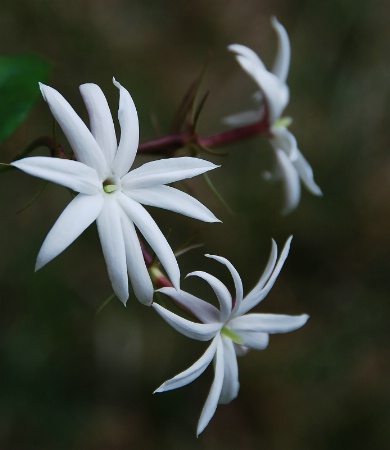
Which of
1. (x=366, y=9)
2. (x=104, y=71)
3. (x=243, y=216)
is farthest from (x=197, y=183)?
(x=366, y=9)

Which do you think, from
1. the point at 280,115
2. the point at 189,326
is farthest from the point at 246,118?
the point at 189,326

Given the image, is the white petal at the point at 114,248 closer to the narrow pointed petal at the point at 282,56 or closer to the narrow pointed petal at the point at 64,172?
the narrow pointed petal at the point at 64,172

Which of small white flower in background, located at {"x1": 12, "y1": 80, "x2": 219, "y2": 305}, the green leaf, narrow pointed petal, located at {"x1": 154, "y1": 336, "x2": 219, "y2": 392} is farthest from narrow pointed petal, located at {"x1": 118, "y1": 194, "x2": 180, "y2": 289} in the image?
the green leaf

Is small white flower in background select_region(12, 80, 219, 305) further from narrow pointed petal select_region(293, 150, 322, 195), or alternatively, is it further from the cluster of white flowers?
narrow pointed petal select_region(293, 150, 322, 195)

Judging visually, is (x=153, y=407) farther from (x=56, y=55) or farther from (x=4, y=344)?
(x=56, y=55)

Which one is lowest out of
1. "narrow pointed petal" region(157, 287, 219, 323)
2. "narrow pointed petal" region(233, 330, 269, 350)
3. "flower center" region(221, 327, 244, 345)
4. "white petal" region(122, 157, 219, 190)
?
"narrow pointed petal" region(233, 330, 269, 350)

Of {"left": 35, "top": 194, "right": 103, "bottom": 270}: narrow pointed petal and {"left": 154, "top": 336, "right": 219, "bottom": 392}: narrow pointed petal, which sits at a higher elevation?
{"left": 35, "top": 194, "right": 103, "bottom": 270}: narrow pointed petal

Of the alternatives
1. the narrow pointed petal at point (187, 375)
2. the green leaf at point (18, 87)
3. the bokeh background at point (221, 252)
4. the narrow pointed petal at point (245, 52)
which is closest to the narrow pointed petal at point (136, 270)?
the narrow pointed petal at point (187, 375)
